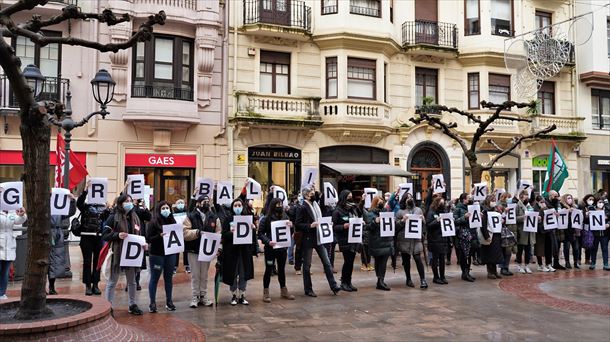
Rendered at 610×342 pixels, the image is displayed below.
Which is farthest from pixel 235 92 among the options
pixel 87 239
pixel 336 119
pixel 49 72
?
pixel 87 239

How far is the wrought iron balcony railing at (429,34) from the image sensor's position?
24.0 meters

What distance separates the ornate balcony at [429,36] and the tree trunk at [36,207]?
19412mm

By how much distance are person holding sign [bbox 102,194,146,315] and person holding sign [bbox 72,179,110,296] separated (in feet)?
4.17

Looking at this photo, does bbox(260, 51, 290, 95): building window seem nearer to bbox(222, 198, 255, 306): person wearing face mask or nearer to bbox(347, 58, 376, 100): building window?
bbox(347, 58, 376, 100): building window

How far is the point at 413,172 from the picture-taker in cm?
2423

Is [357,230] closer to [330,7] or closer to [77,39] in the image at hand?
[77,39]

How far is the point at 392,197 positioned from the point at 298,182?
26.1 feet

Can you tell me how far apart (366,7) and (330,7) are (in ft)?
5.39

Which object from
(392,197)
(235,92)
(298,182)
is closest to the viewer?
(392,197)

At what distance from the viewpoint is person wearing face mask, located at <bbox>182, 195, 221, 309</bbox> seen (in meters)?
9.11

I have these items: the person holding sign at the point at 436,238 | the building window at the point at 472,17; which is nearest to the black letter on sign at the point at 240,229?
the person holding sign at the point at 436,238

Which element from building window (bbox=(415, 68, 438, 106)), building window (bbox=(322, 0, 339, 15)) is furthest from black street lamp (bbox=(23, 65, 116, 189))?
building window (bbox=(415, 68, 438, 106))

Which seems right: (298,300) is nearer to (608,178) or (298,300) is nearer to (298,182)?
(298,182)

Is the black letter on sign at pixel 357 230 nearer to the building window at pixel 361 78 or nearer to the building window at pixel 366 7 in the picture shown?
the building window at pixel 361 78
